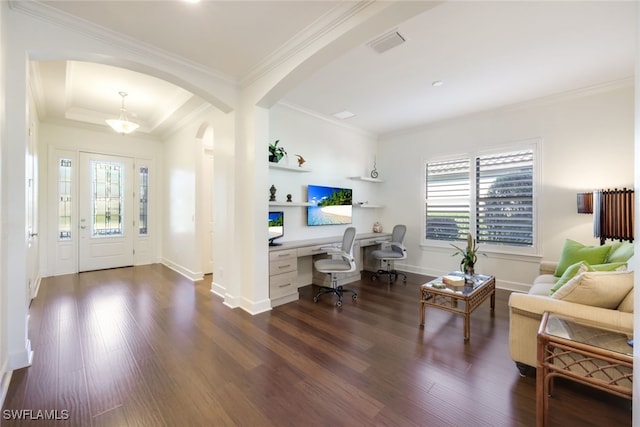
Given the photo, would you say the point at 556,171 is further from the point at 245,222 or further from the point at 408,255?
the point at 245,222

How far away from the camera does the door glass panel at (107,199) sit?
528cm

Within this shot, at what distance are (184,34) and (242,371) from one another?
9.98ft

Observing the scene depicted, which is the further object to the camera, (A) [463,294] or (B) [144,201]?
(B) [144,201]

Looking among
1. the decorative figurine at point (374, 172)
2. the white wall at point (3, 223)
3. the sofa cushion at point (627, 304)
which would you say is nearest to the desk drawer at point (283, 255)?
the white wall at point (3, 223)

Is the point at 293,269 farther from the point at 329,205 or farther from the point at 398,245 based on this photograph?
the point at 398,245

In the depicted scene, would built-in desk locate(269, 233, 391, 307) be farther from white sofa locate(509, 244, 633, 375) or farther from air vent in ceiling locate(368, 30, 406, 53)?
air vent in ceiling locate(368, 30, 406, 53)

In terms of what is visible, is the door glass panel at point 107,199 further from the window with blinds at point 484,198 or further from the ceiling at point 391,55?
the window with blinds at point 484,198

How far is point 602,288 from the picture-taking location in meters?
1.76

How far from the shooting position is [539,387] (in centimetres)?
151

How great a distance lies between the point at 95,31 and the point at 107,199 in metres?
4.03

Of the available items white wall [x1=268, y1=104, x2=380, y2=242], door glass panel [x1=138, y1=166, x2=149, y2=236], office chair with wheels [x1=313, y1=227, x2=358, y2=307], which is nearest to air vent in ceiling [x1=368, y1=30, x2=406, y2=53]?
white wall [x1=268, y1=104, x2=380, y2=242]

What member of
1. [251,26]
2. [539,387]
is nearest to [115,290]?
[251,26]

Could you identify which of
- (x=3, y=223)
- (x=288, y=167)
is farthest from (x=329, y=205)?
(x=3, y=223)

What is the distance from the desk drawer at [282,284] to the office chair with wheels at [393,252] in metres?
1.64
